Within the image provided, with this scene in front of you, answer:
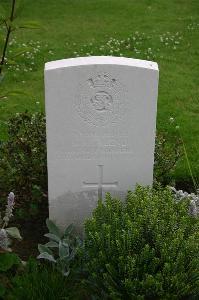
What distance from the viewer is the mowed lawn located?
A: 7.58 metres

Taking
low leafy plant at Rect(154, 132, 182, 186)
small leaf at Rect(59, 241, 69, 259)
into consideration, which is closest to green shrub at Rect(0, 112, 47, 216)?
small leaf at Rect(59, 241, 69, 259)

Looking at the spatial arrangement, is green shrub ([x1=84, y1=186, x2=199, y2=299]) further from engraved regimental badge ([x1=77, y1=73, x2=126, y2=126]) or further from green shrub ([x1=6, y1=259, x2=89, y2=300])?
engraved regimental badge ([x1=77, y1=73, x2=126, y2=126])

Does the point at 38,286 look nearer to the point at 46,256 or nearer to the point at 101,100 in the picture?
the point at 46,256

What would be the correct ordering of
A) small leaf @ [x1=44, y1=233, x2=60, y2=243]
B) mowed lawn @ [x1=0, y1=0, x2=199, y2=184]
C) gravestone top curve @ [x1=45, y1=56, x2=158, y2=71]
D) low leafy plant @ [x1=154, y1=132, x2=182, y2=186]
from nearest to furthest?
gravestone top curve @ [x1=45, y1=56, x2=158, y2=71], small leaf @ [x1=44, y1=233, x2=60, y2=243], low leafy plant @ [x1=154, y1=132, x2=182, y2=186], mowed lawn @ [x1=0, y1=0, x2=199, y2=184]

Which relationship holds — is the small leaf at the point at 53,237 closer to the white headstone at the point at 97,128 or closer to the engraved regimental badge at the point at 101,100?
the white headstone at the point at 97,128

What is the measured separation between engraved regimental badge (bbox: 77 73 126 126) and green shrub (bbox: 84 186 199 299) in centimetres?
71

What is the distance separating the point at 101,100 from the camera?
14.7 ft

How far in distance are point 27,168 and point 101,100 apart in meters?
1.14

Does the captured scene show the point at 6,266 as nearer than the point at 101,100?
Yes

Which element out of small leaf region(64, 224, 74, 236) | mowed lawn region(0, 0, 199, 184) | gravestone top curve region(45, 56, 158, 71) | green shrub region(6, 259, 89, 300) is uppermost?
mowed lawn region(0, 0, 199, 184)

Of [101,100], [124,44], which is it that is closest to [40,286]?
[101,100]

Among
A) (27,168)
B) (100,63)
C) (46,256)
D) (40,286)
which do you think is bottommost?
(40,286)

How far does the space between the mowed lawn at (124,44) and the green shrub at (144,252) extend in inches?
76.4

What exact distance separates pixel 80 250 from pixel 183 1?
10418 mm
